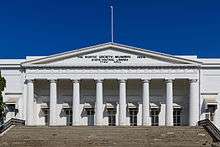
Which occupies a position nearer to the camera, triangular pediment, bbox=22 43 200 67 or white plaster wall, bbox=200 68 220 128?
triangular pediment, bbox=22 43 200 67

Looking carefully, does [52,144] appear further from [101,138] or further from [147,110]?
[147,110]

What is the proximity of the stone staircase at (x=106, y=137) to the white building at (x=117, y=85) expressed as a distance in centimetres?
1181

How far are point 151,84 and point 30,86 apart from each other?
13813 mm

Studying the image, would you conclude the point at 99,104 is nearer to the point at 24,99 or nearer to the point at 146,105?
the point at 146,105

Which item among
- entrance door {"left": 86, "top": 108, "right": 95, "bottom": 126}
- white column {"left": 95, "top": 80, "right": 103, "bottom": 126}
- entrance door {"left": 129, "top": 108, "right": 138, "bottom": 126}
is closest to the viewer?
white column {"left": 95, "top": 80, "right": 103, "bottom": 126}

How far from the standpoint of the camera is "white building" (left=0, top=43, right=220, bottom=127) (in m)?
63.9

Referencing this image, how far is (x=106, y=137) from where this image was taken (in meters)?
A: 47.8

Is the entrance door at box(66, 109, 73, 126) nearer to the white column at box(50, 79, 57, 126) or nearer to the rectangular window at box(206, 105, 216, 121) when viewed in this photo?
the white column at box(50, 79, 57, 126)

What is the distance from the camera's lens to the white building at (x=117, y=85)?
63875mm

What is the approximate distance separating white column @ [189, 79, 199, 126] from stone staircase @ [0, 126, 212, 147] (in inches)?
463

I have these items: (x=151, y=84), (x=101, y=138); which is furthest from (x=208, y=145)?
(x=151, y=84)

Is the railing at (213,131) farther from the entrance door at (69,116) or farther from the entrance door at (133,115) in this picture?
A: the entrance door at (69,116)

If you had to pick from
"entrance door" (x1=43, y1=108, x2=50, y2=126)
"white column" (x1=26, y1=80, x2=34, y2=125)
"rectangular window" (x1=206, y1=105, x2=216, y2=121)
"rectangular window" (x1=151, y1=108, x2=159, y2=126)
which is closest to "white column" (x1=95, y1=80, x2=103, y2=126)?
"entrance door" (x1=43, y1=108, x2=50, y2=126)

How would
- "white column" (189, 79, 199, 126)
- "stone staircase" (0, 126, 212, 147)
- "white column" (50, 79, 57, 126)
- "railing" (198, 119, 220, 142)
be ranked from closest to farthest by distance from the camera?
"stone staircase" (0, 126, 212, 147) → "railing" (198, 119, 220, 142) → "white column" (189, 79, 199, 126) → "white column" (50, 79, 57, 126)
